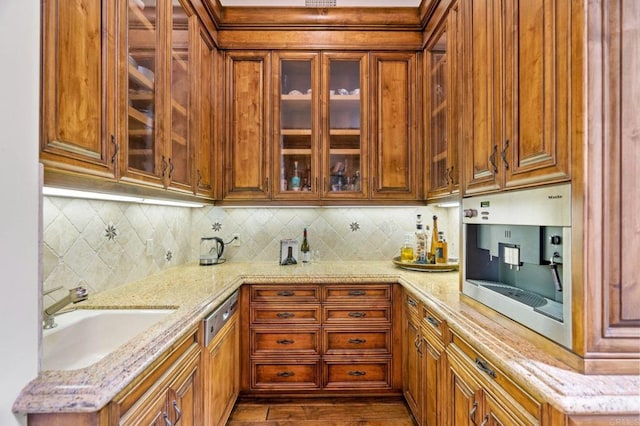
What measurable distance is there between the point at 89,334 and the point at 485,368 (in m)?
1.62

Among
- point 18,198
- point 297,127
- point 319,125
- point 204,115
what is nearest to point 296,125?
point 297,127

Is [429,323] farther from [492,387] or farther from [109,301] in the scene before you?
[109,301]

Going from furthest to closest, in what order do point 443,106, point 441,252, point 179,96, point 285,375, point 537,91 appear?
point 441,252, point 285,375, point 443,106, point 179,96, point 537,91

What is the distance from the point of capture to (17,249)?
79cm

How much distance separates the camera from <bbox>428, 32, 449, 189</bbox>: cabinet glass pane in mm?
2127

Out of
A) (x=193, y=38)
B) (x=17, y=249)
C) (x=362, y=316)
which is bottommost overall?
(x=362, y=316)

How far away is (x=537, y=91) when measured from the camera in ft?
3.50

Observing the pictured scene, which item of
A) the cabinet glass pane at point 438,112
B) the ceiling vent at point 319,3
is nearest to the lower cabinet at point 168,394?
the cabinet glass pane at point 438,112

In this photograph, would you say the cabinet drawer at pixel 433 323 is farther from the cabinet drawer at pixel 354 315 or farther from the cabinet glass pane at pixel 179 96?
the cabinet glass pane at pixel 179 96

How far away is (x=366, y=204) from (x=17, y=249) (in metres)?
2.13

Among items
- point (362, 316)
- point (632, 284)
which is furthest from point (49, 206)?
point (632, 284)

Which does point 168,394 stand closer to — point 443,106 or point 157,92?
point 157,92

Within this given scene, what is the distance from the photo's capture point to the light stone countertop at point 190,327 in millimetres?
780

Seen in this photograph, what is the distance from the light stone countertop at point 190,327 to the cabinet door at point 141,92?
2.04 feet
